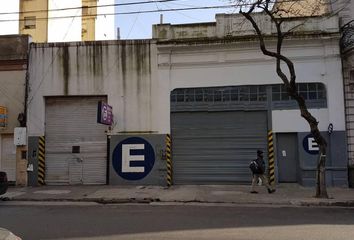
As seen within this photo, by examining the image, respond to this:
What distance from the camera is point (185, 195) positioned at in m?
17.3

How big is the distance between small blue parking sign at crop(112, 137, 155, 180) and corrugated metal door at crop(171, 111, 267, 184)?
1213mm

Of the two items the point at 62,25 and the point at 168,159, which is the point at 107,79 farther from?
the point at 62,25

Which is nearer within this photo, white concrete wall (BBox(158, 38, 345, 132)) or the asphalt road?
the asphalt road

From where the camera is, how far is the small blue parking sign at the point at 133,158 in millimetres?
21266

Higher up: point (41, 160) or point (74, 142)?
point (74, 142)

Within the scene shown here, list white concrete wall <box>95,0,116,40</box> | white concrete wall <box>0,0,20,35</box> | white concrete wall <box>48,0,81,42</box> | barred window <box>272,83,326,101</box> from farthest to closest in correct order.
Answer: white concrete wall <box>95,0,116,40</box> < white concrete wall <box>48,0,81,42</box> < white concrete wall <box>0,0,20,35</box> < barred window <box>272,83,326,101</box>

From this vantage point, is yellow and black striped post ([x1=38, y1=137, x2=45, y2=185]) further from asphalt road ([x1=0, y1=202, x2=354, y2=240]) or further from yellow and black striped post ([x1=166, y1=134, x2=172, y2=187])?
asphalt road ([x1=0, y1=202, x2=354, y2=240])

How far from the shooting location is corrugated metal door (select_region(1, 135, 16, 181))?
22.0 meters

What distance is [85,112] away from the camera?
22.0 meters

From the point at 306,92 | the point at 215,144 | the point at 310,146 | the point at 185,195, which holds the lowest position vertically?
the point at 185,195

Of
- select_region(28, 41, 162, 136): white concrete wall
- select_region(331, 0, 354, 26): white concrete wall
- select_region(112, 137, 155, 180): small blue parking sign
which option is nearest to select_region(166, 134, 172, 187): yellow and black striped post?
select_region(28, 41, 162, 136): white concrete wall

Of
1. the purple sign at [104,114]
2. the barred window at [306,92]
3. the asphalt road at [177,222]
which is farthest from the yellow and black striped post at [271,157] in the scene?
the purple sign at [104,114]

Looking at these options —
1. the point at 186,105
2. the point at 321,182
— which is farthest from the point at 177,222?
the point at 186,105

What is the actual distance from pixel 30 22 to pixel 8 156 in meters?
20.6
